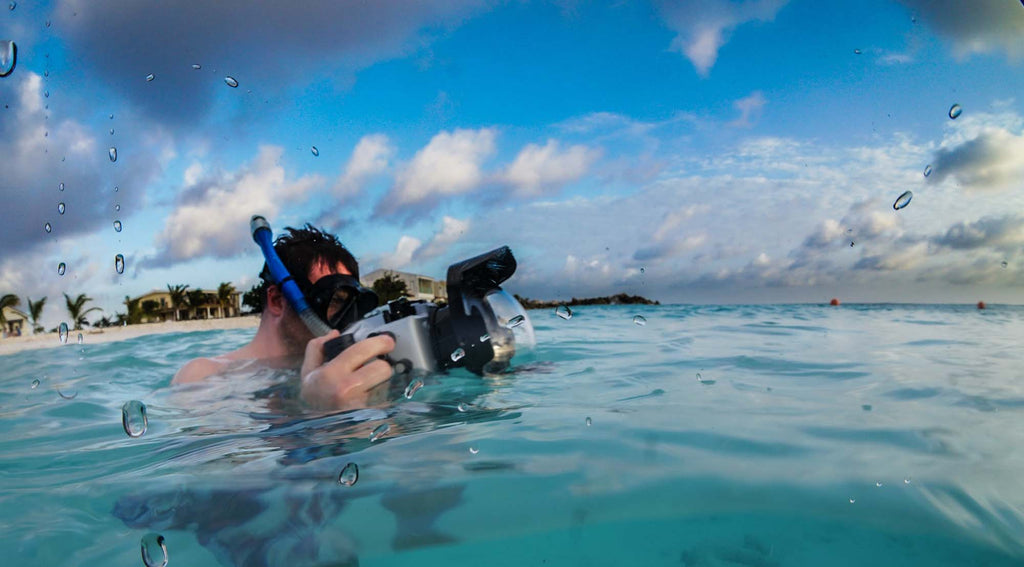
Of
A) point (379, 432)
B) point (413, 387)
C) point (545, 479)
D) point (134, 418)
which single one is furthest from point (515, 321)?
point (134, 418)

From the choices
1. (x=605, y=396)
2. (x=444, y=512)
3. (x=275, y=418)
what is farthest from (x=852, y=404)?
(x=275, y=418)

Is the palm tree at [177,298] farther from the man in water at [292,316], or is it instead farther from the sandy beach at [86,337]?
the man in water at [292,316]

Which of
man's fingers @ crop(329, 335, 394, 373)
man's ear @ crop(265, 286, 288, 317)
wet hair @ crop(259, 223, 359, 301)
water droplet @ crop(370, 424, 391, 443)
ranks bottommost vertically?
water droplet @ crop(370, 424, 391, 443)

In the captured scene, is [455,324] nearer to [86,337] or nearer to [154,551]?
[154,551]

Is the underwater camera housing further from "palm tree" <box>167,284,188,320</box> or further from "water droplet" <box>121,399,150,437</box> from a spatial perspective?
"palm tree" <box>167,284,188,320</box>

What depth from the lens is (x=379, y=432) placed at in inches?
87.4

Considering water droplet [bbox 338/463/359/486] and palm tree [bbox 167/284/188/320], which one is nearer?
water droplet [bbox 338/463/359/486]

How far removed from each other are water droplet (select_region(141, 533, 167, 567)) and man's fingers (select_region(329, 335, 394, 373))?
122 centimetres

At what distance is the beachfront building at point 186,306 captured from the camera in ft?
115

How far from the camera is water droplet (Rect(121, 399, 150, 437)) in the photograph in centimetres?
241

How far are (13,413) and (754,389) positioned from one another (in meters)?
4.88

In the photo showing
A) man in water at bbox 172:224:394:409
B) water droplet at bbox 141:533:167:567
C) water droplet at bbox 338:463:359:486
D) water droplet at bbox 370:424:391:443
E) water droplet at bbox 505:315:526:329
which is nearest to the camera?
water droplet at bbox 141:533:167:567

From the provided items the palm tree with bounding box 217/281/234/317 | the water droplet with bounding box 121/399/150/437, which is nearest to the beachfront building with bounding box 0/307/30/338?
the water droplet with bounding box 121/399/150/437

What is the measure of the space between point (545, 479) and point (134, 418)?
6.72 feet
